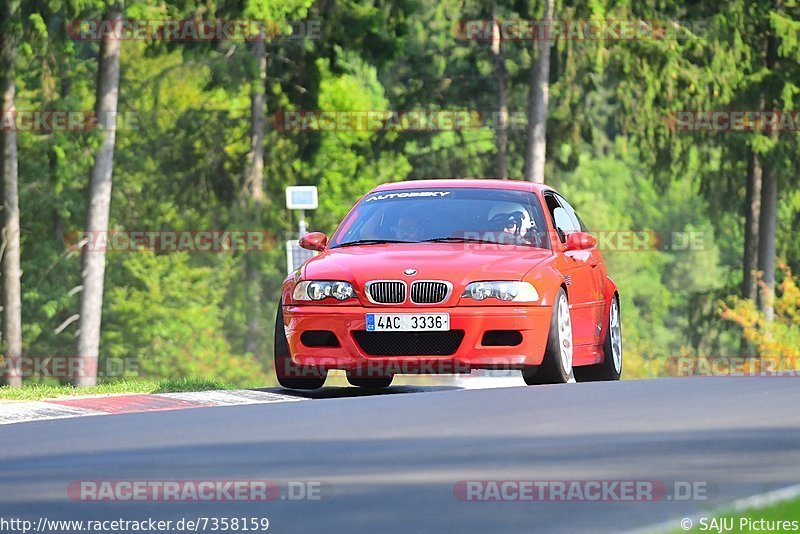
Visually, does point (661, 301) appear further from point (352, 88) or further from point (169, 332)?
point (169, 332)

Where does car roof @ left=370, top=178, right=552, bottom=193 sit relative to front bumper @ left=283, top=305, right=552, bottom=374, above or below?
above

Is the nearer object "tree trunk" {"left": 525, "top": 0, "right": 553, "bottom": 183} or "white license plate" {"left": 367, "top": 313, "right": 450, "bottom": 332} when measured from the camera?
"white license plate" {"left": 367, "top": 313, "right": 450, "bottom": 332}

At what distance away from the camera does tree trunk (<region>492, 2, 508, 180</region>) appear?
54.0m

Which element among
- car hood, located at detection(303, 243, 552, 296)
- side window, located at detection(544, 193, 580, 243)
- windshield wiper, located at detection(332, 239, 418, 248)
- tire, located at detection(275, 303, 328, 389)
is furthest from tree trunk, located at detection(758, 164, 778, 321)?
tire, located at detection(275, 303, 328, 389)

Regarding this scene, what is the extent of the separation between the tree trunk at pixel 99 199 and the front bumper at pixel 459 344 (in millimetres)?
22357

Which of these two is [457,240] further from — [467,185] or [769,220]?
[769,220]

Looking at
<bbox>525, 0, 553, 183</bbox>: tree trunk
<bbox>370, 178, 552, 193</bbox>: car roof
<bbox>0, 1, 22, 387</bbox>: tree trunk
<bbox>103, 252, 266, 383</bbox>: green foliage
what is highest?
<bbox>525, 0, 553, 183</bbox>: tree trunk

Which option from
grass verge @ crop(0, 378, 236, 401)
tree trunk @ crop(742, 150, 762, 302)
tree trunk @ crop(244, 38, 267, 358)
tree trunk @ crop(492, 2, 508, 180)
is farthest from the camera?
tree trunk @ crop(492, 2, 508, 180)

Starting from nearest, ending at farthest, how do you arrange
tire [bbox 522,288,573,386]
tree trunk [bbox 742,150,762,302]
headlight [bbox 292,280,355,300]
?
headlight [bbox 292,280,355,300], tire [bbox 522,288,573,386], tree trunk [bbox 742,150,762,302]

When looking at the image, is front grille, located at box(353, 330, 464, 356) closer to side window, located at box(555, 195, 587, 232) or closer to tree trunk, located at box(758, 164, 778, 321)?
side window, located at box(555, 195, 587, 232)

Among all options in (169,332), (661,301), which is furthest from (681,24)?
(661,301)

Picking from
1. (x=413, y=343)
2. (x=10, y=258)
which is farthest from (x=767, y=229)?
(x=413, y=343)

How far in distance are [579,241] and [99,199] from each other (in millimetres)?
22428

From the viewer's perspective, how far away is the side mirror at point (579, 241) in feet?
53.7
